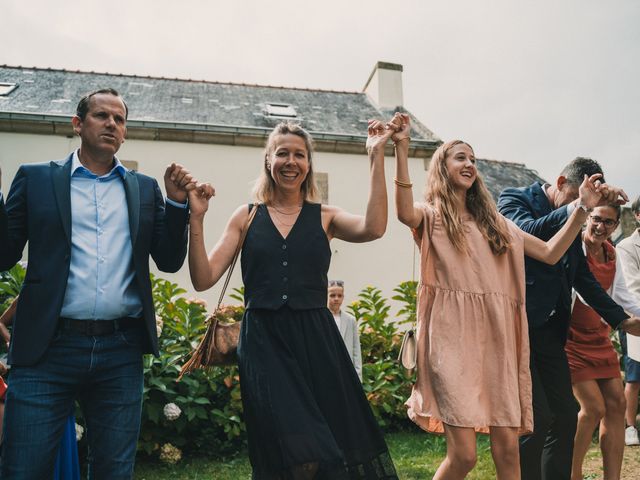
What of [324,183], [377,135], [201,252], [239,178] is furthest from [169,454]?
[324,183]

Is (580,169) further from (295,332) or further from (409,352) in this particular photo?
(295,332)

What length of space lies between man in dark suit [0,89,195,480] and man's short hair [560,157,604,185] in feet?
8.13

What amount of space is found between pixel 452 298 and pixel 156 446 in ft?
11.6

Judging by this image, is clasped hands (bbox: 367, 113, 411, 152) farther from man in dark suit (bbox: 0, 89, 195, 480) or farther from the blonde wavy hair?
man in dark suit (bbox: 0, 89, 195, 480)

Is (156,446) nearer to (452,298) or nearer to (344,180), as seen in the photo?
(452,298)

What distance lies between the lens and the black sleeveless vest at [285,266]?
2441mm

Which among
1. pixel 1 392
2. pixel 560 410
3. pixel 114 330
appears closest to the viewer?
pixel 114 330

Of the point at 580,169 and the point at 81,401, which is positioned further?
the point at 580,169

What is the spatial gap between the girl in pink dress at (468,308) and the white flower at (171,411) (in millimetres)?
2810

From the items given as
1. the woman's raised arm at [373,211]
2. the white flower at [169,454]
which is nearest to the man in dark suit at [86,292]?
the woman's raised arm at [373,211]

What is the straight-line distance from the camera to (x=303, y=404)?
89.2 inches

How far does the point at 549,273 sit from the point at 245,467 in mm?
3359

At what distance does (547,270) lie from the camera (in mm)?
3475

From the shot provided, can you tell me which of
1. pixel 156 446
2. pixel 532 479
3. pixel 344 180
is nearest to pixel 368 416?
pixel 532 479
